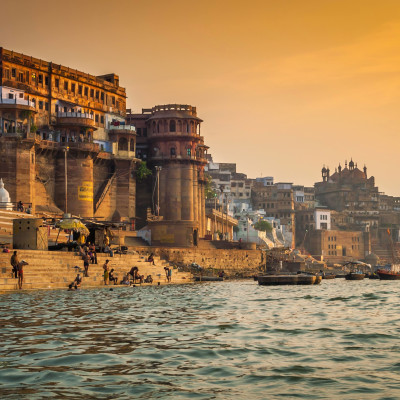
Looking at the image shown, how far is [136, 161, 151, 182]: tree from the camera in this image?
289 ft

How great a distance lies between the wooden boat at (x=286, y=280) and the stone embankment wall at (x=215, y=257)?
15.4 meters

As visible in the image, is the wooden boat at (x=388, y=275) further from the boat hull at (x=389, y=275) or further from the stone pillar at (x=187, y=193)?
the stone pillar at (x=187, y=193)

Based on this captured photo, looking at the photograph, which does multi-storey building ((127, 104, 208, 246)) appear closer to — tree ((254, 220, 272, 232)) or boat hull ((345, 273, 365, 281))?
boat hull ((345, 273, 365, 281))

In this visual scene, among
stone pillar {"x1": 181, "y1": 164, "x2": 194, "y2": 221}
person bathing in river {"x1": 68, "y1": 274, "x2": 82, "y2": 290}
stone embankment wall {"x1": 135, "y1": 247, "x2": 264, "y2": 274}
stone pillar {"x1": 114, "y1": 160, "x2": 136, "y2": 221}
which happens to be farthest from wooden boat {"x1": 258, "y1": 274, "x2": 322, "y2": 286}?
person bathing in river {"x1": 68, "y1": 274, "x2": 82, "y2": 290}

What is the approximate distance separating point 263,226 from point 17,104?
8391cm

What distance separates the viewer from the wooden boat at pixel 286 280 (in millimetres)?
64188

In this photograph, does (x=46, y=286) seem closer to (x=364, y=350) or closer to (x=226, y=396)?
(x=364, y=350)

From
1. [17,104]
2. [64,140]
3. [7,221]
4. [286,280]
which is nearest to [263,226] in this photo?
[64,140]

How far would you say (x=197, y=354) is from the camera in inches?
611

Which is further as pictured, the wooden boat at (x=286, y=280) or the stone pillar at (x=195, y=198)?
the stone pillar at (x=195, y=198)

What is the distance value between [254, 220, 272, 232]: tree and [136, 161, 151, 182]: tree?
59.5 m

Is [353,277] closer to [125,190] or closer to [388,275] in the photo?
[388,275]

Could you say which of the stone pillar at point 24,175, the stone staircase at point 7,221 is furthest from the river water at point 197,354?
the stone pillar at point 24,175

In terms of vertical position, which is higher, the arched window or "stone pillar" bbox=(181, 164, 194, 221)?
the arched window
